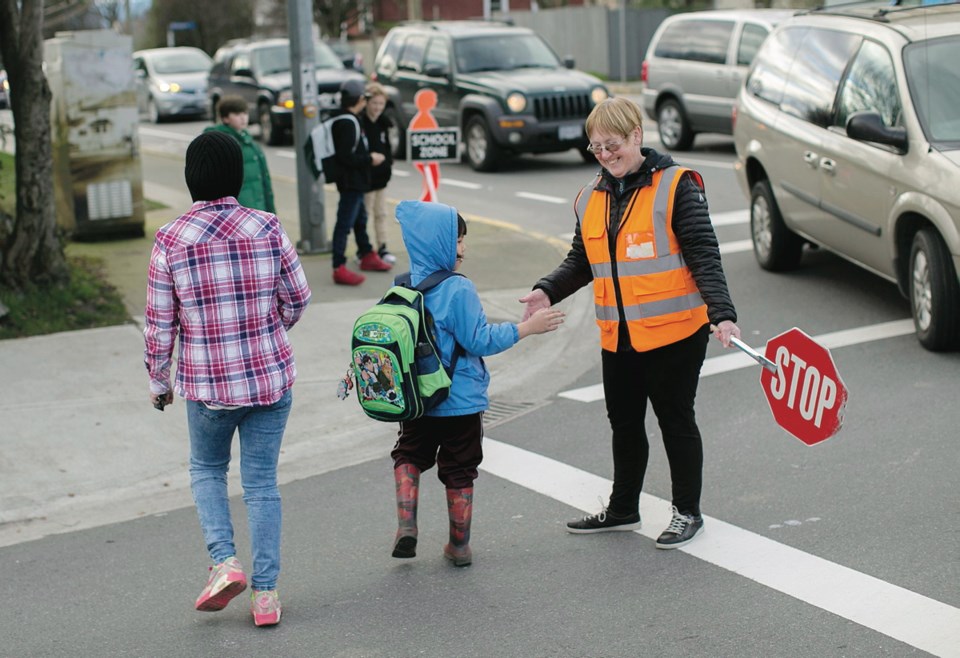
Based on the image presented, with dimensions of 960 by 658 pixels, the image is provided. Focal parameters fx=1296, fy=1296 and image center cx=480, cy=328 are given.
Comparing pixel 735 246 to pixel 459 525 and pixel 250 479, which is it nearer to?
pixel 459 525

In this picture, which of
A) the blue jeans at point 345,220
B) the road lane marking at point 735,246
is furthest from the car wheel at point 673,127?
the blue jeans at point 345,220

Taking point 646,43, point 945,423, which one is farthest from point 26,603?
point 646,43

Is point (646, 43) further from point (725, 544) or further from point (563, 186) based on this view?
point (725, 544)

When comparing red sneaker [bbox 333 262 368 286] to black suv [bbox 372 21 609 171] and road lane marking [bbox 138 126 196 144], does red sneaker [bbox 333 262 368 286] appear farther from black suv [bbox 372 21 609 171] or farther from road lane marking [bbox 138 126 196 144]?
road lane marking [bbox 138 126 196 144]

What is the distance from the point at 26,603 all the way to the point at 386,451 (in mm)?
2280

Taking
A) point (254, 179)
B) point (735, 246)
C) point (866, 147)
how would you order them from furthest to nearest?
point (735, 246) < point (254, 179) < point (866, 147)

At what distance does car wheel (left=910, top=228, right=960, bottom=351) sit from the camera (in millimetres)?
7590

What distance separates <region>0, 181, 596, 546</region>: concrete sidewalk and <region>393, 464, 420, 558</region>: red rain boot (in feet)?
5.28

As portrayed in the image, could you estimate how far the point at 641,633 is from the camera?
14.4 feet

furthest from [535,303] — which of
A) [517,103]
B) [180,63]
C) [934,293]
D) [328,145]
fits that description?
[180,63]

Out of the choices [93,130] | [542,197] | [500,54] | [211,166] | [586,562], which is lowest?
[586,562]

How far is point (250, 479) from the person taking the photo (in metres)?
4.58

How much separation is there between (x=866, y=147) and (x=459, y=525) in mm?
4799

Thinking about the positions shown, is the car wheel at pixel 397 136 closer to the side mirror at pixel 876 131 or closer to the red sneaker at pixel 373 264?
the red sneaker at pixel 373 264
